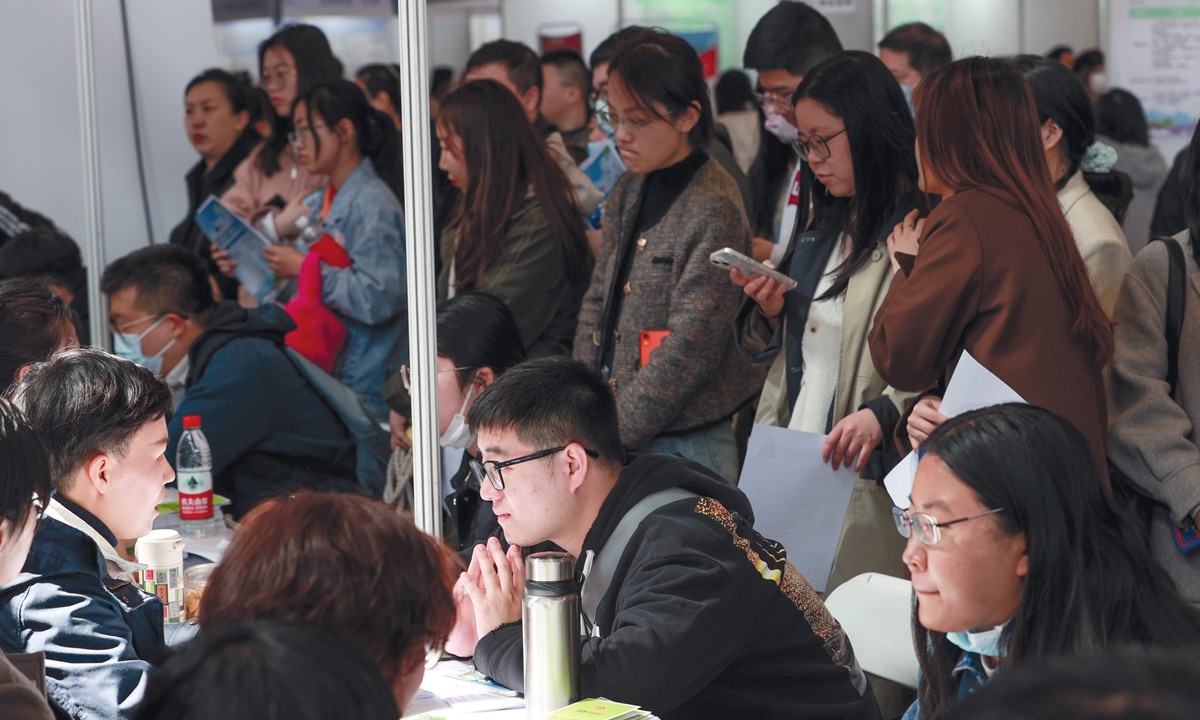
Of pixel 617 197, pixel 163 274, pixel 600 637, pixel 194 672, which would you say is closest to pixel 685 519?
pixel 600 637

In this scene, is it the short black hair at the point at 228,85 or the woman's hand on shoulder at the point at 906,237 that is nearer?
the woman's hand on shoulder at the point at 906,237

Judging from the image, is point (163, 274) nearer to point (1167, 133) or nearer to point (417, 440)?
point (417, 440)

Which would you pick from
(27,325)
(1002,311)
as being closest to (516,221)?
(27,325)

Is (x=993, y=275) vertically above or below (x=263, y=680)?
above

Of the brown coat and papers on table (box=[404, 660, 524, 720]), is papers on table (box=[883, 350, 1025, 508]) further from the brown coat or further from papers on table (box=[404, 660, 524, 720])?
papers on table (box=[404, 660, 524, 720])

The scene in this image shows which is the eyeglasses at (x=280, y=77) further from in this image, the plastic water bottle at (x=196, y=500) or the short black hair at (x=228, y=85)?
the plastic water bottle at (x=196, y=500)

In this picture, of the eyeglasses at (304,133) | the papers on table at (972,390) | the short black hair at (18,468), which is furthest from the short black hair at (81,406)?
the eyeglasses at (304,133)

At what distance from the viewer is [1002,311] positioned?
7.22 feet

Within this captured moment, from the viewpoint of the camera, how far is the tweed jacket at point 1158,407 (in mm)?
2244

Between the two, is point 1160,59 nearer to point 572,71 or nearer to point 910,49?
point 910,49

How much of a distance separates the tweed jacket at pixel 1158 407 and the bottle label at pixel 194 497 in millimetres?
2050

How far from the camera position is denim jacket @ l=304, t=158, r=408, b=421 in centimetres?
366

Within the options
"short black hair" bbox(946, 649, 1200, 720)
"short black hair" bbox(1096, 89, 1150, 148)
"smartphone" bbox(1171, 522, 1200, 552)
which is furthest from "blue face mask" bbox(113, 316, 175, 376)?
"short black hair" bbox(1096, 89, 1150, 148)

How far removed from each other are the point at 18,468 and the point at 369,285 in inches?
88.5
